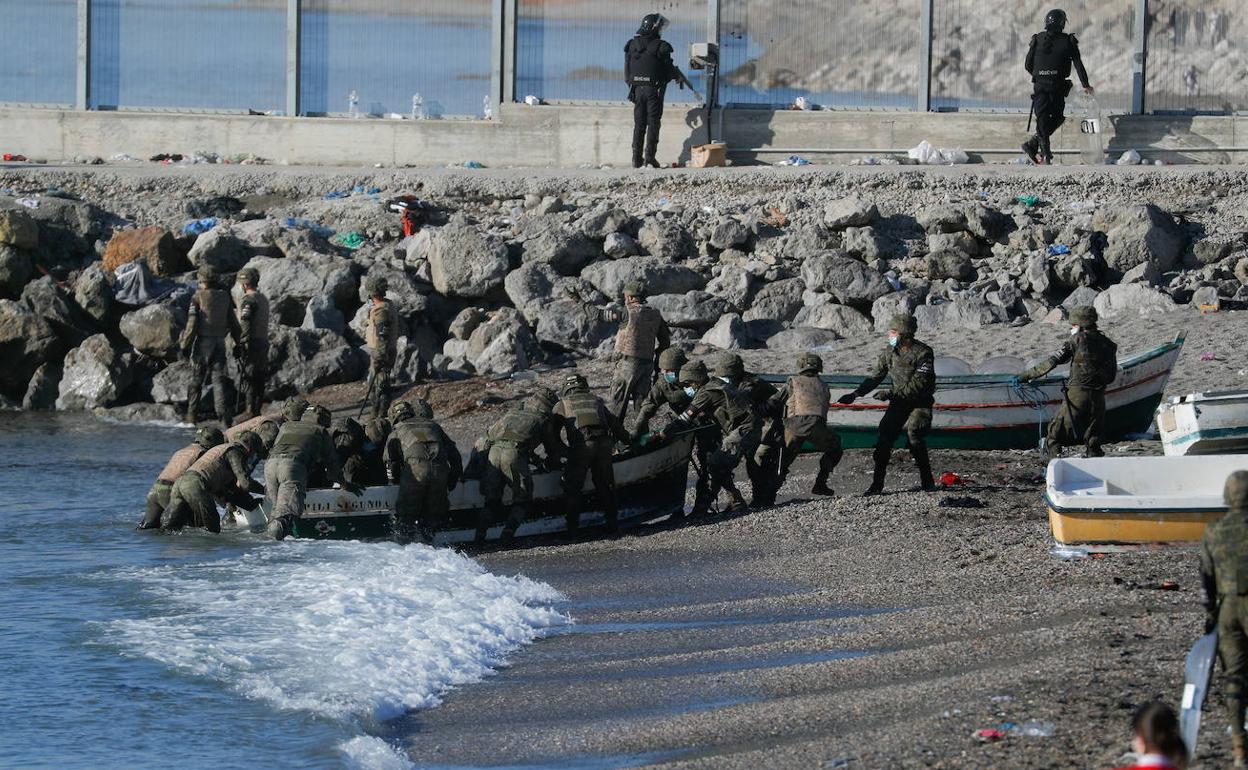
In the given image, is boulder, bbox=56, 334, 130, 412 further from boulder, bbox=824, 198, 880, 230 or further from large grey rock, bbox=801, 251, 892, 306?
boulder, bbox=824, 198, 880, 230

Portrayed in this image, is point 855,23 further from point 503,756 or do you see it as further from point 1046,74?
point 503,756

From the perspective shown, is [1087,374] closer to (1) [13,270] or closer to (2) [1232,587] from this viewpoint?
(2) [1232,587]

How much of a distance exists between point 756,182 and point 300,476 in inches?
507

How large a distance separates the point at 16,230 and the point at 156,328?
313 centimetres

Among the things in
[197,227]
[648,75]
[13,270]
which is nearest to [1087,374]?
[648,75]

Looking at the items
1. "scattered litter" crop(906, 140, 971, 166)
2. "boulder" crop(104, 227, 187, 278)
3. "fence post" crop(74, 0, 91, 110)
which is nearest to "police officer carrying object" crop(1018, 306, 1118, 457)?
"scattered litter" crop(906, 140, 971, 166)

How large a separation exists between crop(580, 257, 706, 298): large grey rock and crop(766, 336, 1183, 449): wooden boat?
533cm

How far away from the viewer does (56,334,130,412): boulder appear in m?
22.6

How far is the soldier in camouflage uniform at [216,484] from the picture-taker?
48.5 ft

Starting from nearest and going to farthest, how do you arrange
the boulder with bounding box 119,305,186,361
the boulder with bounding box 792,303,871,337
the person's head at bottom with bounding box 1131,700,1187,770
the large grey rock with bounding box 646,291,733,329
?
1. the person's head at bottom with bounding box 1131,700,1187,770
2. the boulder with bounding box 792,303,871,337
3. the large grey rock with bounding box 646,291,733,329
4. the boulder with bounding box 119,305,186,361

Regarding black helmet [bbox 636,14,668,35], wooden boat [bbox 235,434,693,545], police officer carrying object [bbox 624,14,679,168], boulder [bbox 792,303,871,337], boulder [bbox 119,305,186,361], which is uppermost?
black helmet [bbox 636,14,668,35]

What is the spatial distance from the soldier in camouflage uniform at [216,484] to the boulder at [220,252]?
30.6 ft

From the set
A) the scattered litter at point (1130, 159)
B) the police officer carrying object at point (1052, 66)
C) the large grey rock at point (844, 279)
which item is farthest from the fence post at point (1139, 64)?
the large grey rock at point (844, 279)

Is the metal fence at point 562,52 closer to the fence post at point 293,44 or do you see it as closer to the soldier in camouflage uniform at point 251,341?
the fence post at point 293,44
